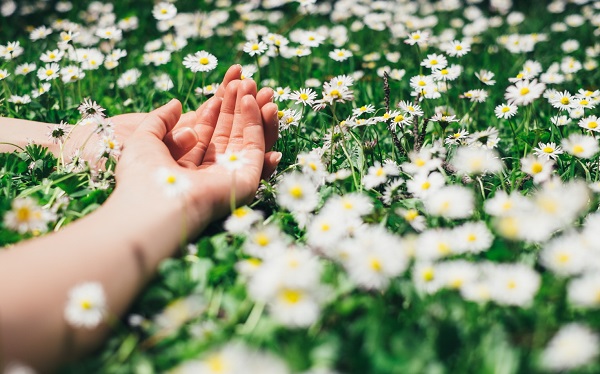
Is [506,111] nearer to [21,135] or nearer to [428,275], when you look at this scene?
[428,275]

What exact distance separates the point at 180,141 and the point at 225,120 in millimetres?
171

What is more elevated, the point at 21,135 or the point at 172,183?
the point at 172,183

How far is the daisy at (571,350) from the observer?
0.72 metres

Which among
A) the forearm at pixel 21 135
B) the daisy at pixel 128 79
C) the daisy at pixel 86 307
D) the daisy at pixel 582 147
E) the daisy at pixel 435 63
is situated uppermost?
the daisy at pixel 86 307

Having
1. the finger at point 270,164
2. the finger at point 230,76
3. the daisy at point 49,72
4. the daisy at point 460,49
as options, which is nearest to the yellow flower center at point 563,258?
the finger at point 270,164

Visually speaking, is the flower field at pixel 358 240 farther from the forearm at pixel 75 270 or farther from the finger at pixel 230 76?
the finger at pixel 230 76

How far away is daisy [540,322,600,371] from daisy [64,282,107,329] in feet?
2.09

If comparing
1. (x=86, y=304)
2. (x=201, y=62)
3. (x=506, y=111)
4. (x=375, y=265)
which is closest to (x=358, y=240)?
(x=375, y=265)

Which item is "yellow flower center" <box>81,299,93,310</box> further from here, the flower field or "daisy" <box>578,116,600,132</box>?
"daisy" <box>578,116,600,132</box>

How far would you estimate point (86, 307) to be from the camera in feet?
2.79

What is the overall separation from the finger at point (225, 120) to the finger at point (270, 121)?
105 mm

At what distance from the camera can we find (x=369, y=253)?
875mm

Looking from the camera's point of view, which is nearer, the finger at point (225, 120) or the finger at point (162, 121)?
the finger at point (162, 121)

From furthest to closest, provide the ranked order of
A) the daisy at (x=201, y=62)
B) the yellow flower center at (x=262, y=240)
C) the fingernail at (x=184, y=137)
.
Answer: the daisy at (x=201, y=62), the fingernail at (x=184, y=137), the yellow flower center at (x=262, y=240)
